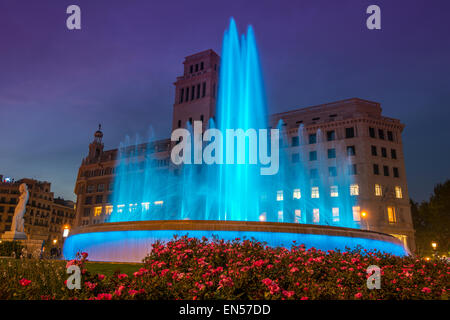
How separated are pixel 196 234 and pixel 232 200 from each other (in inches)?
591

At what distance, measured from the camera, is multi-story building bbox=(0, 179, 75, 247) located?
281 ft

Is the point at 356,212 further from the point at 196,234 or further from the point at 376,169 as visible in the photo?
the point at 196,234

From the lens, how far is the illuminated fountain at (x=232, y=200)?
16.7 metres

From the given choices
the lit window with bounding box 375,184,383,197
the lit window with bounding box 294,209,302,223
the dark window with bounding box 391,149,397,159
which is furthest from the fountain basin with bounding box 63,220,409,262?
the dark window with bounding box 391,149,397,159

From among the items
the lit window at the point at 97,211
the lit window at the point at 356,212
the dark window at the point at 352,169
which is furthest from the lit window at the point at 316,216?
the lit window at the point at 97,211

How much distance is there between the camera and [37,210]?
305ft

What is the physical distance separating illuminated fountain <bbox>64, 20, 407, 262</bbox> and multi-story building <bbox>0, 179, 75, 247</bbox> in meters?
27.4

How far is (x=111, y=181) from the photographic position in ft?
244

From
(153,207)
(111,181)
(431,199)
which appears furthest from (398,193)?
(111,181)

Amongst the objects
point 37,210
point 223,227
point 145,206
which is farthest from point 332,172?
point 37,210

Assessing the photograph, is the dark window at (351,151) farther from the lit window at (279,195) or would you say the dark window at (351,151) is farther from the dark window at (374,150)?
the lit window at (279,195)

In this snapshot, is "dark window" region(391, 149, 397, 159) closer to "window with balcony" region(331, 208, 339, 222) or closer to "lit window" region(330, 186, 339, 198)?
"lit window" region(330, 186, 339, 198)
